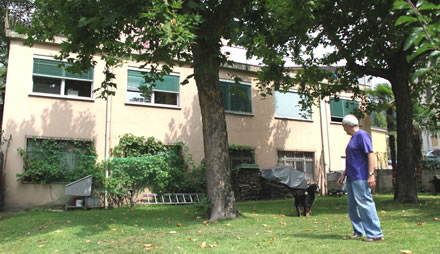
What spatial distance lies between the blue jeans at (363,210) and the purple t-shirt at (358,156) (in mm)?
100

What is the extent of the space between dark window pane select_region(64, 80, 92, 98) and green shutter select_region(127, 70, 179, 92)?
5.09 feet

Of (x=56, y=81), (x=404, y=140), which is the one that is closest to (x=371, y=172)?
(x=404, y=140)

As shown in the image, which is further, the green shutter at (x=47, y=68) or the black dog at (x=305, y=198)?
the green shutter at (x=47, y=68)

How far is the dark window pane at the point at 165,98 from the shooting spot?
50.3 ft

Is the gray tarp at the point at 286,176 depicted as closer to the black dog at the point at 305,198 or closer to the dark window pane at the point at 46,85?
the black dog at the point at 305,198

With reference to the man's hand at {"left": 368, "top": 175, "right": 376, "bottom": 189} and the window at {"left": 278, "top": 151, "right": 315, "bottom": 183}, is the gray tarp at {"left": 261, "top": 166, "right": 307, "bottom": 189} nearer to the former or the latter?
the window at {"left": 278, "top": 151, "right": 315, "bottom": 183}

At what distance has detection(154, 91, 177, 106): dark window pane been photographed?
50.3 feet

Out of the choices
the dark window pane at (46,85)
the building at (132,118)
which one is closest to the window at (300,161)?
the building at (132,118)

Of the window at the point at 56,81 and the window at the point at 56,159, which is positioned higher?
the window at the point at 56,81

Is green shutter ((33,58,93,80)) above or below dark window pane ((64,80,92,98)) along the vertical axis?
above

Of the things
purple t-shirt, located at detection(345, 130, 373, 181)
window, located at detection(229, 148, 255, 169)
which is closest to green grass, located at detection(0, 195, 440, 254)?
purple t-shirt, located at detection(345, 130, 373, 181)

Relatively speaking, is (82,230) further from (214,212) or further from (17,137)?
(17,137)

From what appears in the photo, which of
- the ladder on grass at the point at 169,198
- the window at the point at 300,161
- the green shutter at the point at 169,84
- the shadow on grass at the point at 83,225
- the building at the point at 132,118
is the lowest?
the shadow on grass at the point at 83,225

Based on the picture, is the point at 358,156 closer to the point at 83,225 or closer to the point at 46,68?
the point at 83,225
